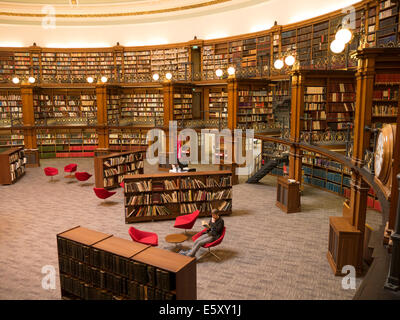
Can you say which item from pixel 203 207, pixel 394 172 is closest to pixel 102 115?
pixel 203 207

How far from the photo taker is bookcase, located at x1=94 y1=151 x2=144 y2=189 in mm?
11049

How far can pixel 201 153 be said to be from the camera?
654 inches

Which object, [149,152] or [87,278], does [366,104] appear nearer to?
[87,278]

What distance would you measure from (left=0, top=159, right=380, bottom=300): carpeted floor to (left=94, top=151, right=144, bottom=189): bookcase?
549mm

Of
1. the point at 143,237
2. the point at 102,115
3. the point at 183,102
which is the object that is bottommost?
the point at 143,237

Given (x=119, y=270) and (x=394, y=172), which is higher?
(x=394, y=172)

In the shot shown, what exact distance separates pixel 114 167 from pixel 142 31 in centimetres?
964

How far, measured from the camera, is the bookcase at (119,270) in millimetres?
4008

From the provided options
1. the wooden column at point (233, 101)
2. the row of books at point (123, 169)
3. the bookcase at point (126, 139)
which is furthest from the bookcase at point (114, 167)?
the bookcase at point (126, 139)

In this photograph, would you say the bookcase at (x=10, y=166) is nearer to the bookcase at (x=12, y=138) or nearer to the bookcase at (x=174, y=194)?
the bookcase at (x=12, y=138)

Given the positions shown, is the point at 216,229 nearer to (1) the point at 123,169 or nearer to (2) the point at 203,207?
(2) the point at 203,207

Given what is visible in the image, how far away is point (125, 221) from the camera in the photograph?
835 cm

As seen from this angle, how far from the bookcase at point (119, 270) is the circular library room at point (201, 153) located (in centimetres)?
2
